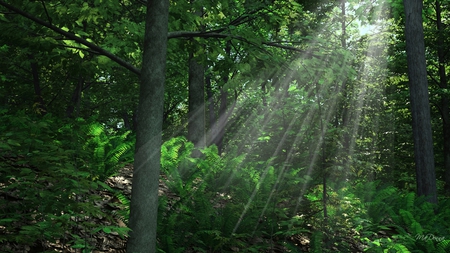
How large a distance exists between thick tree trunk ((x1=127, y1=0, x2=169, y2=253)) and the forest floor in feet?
0.92

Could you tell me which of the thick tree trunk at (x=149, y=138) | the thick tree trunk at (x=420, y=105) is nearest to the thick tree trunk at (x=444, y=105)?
the thick tree trunk at (x=420, y=105)

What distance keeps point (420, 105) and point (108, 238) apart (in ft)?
22.4

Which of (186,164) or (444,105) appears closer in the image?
(186,164)

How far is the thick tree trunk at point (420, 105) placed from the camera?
799cm

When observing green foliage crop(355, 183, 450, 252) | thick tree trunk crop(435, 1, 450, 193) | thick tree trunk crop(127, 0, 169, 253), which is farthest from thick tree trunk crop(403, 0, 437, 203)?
thick tree trunk crop(435, 1, 450, 193)

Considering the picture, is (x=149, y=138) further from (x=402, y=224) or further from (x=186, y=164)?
(x=402, y=224)

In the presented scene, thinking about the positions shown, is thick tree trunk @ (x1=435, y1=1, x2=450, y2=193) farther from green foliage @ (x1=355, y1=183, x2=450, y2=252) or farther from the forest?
green foliage @ (x1=355, y1=183, x2=450, y2=252)

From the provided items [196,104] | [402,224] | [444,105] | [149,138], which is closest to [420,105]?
[402,224]

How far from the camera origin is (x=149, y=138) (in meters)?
3.59

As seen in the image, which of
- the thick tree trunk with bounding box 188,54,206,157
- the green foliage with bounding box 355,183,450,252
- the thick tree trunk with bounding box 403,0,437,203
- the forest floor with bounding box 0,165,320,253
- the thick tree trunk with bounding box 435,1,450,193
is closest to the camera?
the forest floor with bounding box 0,165,320,253

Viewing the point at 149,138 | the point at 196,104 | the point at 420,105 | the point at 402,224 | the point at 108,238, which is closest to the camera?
the point at 149,138

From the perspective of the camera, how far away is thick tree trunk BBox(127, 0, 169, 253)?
358 cm

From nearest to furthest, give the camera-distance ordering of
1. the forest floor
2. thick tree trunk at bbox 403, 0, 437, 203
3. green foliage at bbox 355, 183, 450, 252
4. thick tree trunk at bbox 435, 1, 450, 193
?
the forest floor → green foliage at bbox 355, 183, 450, 252 → thick tree trunk at bbox 403, 0, 437, 203 → thick tree trunk at bbox 435, 1, 450, 193

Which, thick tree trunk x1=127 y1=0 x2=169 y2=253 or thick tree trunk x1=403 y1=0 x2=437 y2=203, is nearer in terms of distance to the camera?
thick tree trunk x1=127 y1=0 x2=169 y2=253
